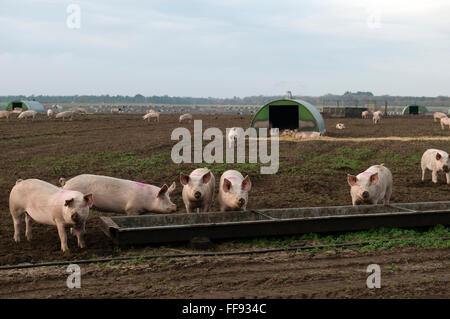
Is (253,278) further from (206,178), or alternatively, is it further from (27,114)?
(27,114)

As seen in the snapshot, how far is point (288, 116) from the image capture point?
33469 mm

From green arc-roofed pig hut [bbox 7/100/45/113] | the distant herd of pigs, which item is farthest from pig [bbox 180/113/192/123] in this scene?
the distant herd of pigs

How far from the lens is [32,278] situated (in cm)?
714

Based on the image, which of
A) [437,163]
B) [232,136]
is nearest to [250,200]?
[437,163]

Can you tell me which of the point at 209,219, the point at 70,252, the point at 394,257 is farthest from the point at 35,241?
the point at 394,257

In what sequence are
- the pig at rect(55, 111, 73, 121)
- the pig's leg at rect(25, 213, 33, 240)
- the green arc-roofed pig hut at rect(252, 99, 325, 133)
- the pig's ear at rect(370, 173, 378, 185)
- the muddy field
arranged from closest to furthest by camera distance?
the muddy field → the pig's leg at rect(25, 213, 33, 240) → the pig's ear at rect(370, 173, 378, 185) → the green arc-roofed pig hut at rect(252, 99, 325, 133) → the pig at rect(55, 111, 73, 121)

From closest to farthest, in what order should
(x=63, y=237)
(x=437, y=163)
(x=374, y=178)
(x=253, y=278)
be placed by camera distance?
(x=253, y=278) < (x=63, y=237) < (x=374, y=178) < (x=437, y=163)

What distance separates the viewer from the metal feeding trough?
334 inches

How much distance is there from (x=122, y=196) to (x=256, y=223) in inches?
109

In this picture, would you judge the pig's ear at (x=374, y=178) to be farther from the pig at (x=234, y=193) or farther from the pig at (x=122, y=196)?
the pig at (x=122, y=196)

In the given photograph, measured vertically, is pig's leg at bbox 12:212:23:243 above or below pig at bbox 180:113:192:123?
below

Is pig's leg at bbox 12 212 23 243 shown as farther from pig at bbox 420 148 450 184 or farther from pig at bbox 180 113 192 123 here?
pig at bbox 180 113 192 123
